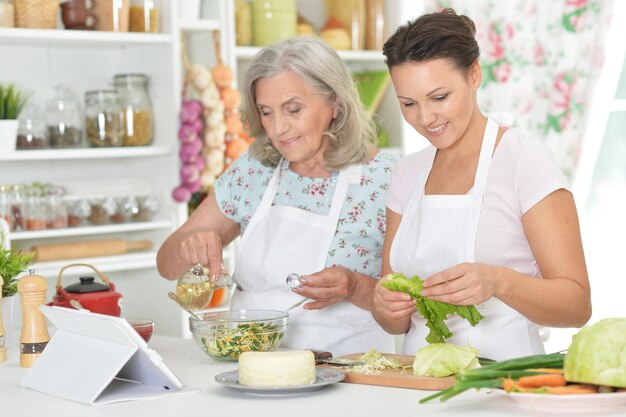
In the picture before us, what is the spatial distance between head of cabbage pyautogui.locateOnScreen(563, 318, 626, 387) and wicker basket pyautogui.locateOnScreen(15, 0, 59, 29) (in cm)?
245

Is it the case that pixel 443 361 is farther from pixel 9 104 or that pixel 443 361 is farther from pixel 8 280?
pixel 9 104

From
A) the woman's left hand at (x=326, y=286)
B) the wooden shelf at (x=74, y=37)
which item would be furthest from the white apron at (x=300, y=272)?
the wooden shelf at (x=74, y=37)

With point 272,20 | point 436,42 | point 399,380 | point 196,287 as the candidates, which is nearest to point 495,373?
point 399,380

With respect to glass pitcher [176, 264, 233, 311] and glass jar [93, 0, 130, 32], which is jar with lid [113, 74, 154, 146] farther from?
glass pitcher [176, 264, 233, 311]

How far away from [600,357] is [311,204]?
1.23 meters

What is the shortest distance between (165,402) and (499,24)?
250 cm

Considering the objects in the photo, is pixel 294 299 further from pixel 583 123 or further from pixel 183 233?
pixel 583 123

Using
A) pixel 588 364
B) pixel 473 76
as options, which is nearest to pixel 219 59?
pixel 473 76

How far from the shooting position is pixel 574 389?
1668 millimetres

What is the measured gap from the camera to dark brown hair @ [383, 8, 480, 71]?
7.19ft

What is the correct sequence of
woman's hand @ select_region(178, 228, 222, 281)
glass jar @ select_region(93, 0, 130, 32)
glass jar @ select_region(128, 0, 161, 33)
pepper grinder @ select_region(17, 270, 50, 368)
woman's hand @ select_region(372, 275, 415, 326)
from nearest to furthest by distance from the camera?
1. woman's hand @ select_region(372, 275, 415, 326)
2. pepper grinder @ select_region(17, 270, 50, 368)
3. woman's hand @ select_region(178, 228, 222, 281)
4. glass jar @ select_region(93, 0, 130, 32)
5. glass jar @ select_region(128, 0, 161, 33)

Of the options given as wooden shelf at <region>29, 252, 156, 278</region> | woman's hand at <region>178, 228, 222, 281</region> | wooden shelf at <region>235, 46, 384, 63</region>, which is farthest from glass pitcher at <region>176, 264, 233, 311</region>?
wooden shelf at <region>235, 46, 384, 63</region>

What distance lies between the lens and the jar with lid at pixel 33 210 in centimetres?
353

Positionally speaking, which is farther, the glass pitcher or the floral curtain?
the floral curtain
